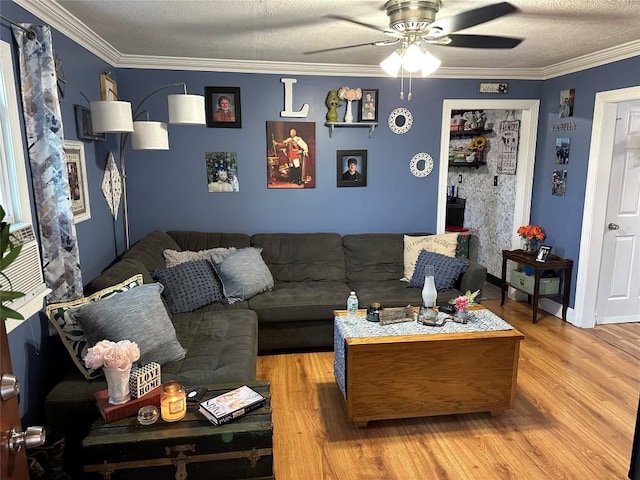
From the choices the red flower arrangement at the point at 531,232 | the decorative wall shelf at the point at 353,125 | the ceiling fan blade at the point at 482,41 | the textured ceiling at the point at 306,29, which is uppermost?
the textured ceiling at the point at 306,29

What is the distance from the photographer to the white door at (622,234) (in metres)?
3.87

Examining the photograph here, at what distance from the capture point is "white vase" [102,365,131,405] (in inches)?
73.8

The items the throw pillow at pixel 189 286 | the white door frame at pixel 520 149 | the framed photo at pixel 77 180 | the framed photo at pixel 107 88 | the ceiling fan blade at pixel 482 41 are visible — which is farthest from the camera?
the white door frame at pixel 520 149

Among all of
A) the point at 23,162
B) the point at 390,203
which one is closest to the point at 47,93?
the point at 23,162

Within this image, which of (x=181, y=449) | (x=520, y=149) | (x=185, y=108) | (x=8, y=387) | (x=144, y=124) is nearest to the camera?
(x=8, y=387)

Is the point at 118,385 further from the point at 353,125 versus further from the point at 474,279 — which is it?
the point at 353,125

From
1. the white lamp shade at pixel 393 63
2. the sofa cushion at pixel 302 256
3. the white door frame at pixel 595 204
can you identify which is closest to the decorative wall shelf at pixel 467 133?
the white door frame at pixel 595 204

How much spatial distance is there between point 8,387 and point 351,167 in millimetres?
3510

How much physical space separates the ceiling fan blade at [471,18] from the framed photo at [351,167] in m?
1.99

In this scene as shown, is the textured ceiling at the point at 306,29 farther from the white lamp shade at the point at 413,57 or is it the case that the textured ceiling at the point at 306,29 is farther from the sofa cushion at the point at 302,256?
the sofa cushion at the point at 302,256

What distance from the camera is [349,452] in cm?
239

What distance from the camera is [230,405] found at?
1913mm

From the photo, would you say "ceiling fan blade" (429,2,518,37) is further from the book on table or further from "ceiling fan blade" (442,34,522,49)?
the book on table

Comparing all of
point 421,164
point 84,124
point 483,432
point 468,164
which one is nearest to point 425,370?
point 483,432
